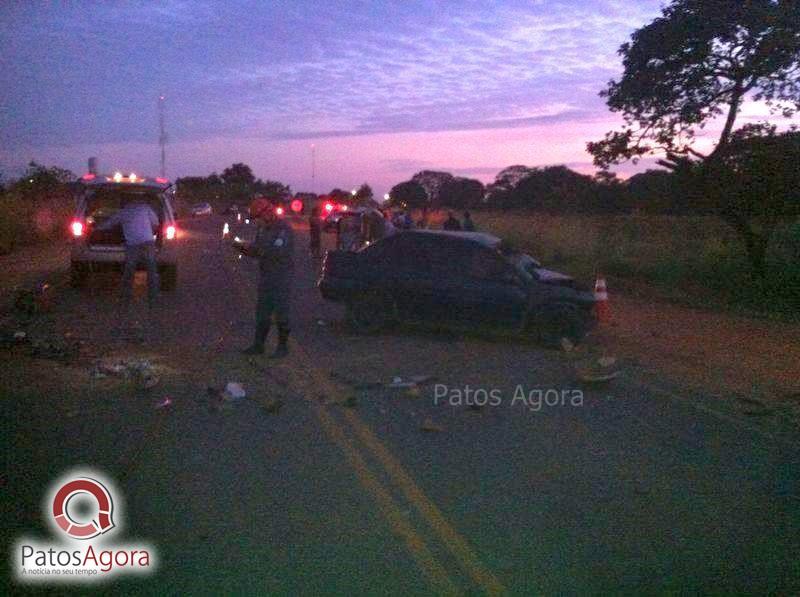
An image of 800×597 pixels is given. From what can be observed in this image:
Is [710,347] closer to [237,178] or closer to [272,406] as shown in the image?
[272,406]

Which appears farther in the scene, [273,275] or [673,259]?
[673,259]

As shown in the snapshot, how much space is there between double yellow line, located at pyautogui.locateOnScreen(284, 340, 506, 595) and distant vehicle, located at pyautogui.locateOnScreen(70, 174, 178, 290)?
787 centimetres

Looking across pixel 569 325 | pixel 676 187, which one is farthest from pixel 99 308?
pixel 676 187

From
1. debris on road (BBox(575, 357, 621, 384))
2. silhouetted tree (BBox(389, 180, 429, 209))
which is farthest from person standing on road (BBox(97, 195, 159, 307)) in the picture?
silhouetted tree (BBox(389, 180, 429, 209))

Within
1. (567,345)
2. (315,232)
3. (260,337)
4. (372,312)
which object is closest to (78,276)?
(372,312)

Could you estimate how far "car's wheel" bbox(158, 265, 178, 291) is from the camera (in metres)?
16.2

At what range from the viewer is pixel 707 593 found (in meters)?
4.71

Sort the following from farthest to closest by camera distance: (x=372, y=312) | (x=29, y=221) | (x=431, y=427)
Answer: (x=29, y=221), (x=372, y=312), (x=431, y=427)

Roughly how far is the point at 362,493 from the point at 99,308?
960cm

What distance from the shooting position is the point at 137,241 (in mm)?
13961

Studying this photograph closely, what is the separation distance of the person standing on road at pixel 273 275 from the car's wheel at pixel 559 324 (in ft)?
11.1

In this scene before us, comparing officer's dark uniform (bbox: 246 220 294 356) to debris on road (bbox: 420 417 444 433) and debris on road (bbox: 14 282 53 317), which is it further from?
debris on road (bbox: 14 282 53 317)

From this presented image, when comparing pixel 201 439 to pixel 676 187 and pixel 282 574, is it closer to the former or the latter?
pixel 282 574

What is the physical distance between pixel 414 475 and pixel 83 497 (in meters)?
2.29
